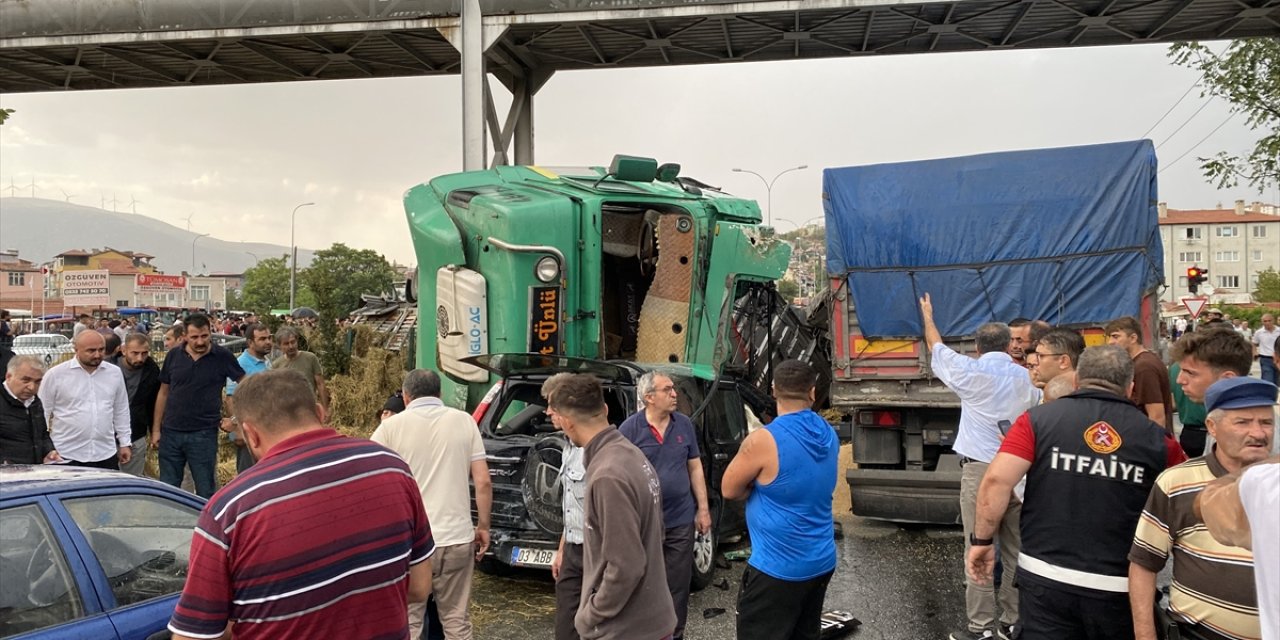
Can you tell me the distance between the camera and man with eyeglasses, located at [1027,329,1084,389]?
4723mm

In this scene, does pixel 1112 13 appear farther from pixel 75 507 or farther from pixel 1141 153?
pixel 75 507

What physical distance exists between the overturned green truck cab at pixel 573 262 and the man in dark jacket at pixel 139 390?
2.48 m

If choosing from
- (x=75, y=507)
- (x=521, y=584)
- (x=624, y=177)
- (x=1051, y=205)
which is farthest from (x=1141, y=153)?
(x=75, y=507)

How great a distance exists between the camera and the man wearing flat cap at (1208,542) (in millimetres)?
2773

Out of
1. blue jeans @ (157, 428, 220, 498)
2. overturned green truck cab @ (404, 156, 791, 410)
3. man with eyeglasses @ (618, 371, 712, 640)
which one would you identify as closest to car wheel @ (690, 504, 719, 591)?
man with eyeglasses @ (618, 371, 712, 640)

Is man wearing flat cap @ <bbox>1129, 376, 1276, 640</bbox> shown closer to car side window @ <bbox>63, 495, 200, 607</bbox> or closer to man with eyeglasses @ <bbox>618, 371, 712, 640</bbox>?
man with eyeglasses @ <bbox>618, 371, 712, 640</bbox>

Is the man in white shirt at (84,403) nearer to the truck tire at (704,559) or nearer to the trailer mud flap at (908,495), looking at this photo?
the truck tire at (704,559)

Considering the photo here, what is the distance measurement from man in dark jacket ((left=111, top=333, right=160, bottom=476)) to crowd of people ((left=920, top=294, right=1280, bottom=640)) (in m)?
6.72

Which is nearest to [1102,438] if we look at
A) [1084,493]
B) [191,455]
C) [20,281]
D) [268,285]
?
[1084,493]

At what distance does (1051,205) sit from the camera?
838cm

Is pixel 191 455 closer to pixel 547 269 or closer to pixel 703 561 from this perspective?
pixel 547 269

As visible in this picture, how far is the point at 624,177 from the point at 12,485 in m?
7.04

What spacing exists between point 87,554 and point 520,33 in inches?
501

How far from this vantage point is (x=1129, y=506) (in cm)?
355
